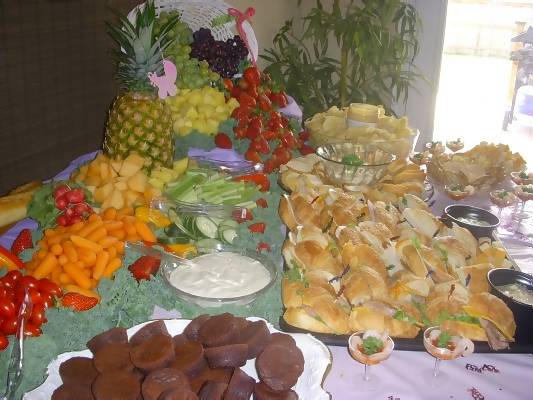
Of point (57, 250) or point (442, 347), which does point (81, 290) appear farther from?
point (442, 347)

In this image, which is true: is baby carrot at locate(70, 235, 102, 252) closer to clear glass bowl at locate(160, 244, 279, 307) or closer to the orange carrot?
the orange carrot

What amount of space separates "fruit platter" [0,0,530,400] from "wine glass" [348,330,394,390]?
0.26 ft

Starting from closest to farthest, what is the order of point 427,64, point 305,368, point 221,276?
point 305,368
point 221,276
point 427,64

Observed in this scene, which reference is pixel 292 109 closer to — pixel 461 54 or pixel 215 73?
pixel 215 73

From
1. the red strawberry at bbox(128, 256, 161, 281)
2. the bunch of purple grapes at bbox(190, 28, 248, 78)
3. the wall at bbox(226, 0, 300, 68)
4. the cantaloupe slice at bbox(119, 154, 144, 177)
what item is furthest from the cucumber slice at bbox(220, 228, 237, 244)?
the wall at bbox(226, 0, 300, 68)

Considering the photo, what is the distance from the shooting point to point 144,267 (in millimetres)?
1309

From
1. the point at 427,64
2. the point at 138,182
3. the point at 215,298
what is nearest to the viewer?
the point at 215,298

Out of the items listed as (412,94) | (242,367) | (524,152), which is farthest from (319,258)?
(524,152)

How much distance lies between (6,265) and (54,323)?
34 centimetres

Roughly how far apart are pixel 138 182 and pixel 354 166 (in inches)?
30.1

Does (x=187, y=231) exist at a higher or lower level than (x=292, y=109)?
lower

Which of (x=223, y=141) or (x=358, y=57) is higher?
(x=358, y=57)

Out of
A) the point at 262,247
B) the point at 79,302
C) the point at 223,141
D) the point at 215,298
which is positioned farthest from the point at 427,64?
the point at 79,302

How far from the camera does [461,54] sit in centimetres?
618
